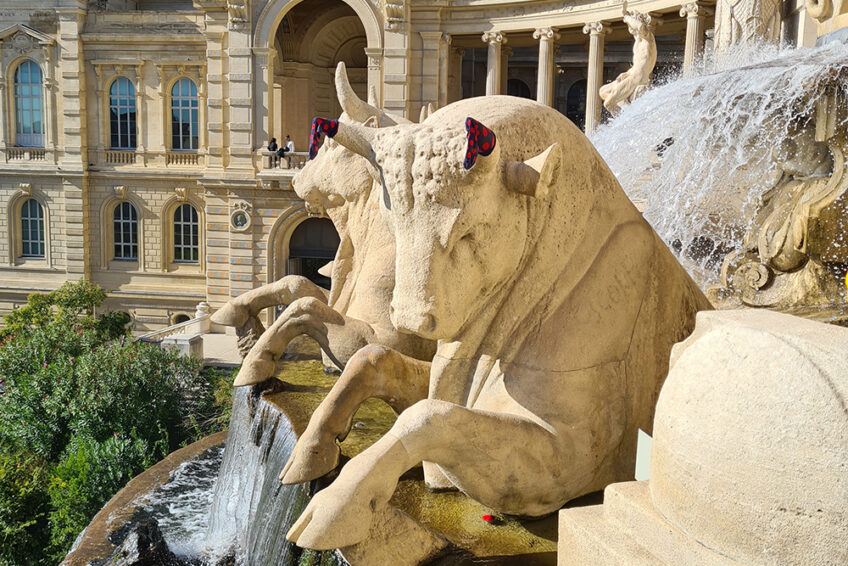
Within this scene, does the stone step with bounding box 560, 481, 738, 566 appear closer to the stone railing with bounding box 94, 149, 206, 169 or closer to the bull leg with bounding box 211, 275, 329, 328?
the bull leg with bounding box 211, 275, 329, 328

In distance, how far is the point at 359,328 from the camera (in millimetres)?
4152

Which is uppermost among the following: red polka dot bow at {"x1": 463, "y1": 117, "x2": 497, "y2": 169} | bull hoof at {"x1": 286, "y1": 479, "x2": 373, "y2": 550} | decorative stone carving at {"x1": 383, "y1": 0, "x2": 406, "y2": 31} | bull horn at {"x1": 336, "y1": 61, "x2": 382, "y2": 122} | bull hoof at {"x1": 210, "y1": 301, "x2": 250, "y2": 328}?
decorative stone carving at {"x1": 383, "y1": 0, "x2": 406, "y2": 31}

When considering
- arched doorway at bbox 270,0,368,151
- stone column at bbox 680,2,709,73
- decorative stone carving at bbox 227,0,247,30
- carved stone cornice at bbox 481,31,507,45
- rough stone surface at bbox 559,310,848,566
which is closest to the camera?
rough stone surface at bbox 559,310,848,566

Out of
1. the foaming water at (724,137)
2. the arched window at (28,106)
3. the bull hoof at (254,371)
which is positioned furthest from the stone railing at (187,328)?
the bull hoof at (254,371)

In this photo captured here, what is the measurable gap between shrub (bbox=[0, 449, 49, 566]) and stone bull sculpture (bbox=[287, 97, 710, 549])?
909 cm

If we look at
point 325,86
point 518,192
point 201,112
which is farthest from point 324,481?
point 325,86

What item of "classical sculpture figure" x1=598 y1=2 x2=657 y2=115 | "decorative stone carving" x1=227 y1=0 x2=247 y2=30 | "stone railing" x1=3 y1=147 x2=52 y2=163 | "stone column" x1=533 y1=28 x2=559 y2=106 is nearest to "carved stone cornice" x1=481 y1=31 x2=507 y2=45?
"stone column" x1=533 y1=28 x2=559 y2=106

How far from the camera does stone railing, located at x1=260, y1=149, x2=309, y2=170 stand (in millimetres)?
23203

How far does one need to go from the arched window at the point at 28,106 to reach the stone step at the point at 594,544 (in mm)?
29382

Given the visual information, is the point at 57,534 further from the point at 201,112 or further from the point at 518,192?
the point at 201,112

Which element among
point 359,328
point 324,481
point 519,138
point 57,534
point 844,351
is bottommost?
point 57,534

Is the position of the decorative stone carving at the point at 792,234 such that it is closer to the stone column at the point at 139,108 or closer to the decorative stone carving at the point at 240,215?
the decorative stone carving at the point at 240,215

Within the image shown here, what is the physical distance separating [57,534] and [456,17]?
57.8 ft

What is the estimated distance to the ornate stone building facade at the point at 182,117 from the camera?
76.1 ft
